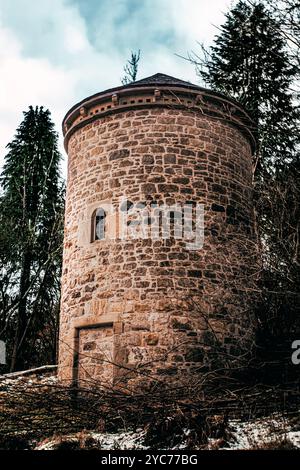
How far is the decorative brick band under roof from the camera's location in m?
11.0

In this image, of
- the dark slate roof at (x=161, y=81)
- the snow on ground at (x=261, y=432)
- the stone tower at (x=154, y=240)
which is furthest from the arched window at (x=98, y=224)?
the snow on ground at (x=261, y=432)

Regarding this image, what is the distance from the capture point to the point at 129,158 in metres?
10.9

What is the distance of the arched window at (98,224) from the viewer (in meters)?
10.8

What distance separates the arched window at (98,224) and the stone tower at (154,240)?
0.02 metres

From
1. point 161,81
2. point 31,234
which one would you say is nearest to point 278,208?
point 161,81

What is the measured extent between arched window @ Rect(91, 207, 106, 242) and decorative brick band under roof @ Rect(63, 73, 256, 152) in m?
2.05

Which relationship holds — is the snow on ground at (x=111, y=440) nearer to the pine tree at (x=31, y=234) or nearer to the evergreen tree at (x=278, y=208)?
the evergreen tree at (x=278, y=208)

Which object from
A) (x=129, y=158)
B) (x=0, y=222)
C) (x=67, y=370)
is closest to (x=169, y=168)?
(x=129, y=158)

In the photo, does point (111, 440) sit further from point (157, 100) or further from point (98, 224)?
point (157, 100)

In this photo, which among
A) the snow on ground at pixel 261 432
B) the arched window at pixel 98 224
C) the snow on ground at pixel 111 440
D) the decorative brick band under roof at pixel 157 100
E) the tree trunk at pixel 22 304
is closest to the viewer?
the snow on ground at pixel 261 432

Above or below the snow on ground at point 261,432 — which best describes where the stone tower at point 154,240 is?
above

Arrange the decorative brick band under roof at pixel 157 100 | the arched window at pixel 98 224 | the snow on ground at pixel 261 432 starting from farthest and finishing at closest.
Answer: the decorative brick band under roof at pixel 157 100 < the arched window at pixel 98 224 < the snow on ground at pixel 261 432

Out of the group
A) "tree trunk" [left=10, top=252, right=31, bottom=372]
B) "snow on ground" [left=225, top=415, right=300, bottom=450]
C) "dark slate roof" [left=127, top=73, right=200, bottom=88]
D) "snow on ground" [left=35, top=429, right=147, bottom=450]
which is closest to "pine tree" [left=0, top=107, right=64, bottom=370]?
"tree trunk" [left=10, top=252, right=31, bottom=372]

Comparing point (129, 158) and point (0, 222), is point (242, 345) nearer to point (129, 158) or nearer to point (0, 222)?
point (129, 158)
